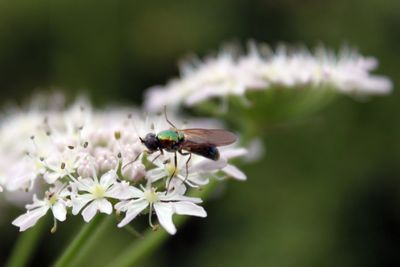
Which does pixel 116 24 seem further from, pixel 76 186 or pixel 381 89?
pixel 76 186

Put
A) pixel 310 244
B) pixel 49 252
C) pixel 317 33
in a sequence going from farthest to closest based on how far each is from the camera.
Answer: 1. pixel 317 33
2. pixel 49 252
3. pixel 310 244

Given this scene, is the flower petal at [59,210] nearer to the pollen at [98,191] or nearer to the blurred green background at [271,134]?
the pollen at [98,191]

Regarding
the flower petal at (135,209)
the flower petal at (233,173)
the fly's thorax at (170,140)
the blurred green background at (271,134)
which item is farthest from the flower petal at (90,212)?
the blurred green background at (271,134)

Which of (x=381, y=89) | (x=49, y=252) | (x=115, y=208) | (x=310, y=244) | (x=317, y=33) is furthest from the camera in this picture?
(x=317, y=33)

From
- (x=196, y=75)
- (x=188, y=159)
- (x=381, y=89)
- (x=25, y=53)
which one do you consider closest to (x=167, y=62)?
(x=25, y=53)

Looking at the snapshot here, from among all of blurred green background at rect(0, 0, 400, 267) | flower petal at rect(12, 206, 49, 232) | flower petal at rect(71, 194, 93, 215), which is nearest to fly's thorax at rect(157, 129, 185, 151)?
flower petal at rect(71, 194, 93, 215)

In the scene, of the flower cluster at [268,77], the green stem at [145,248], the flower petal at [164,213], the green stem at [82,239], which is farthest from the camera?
the flower cluster at [268,77]
